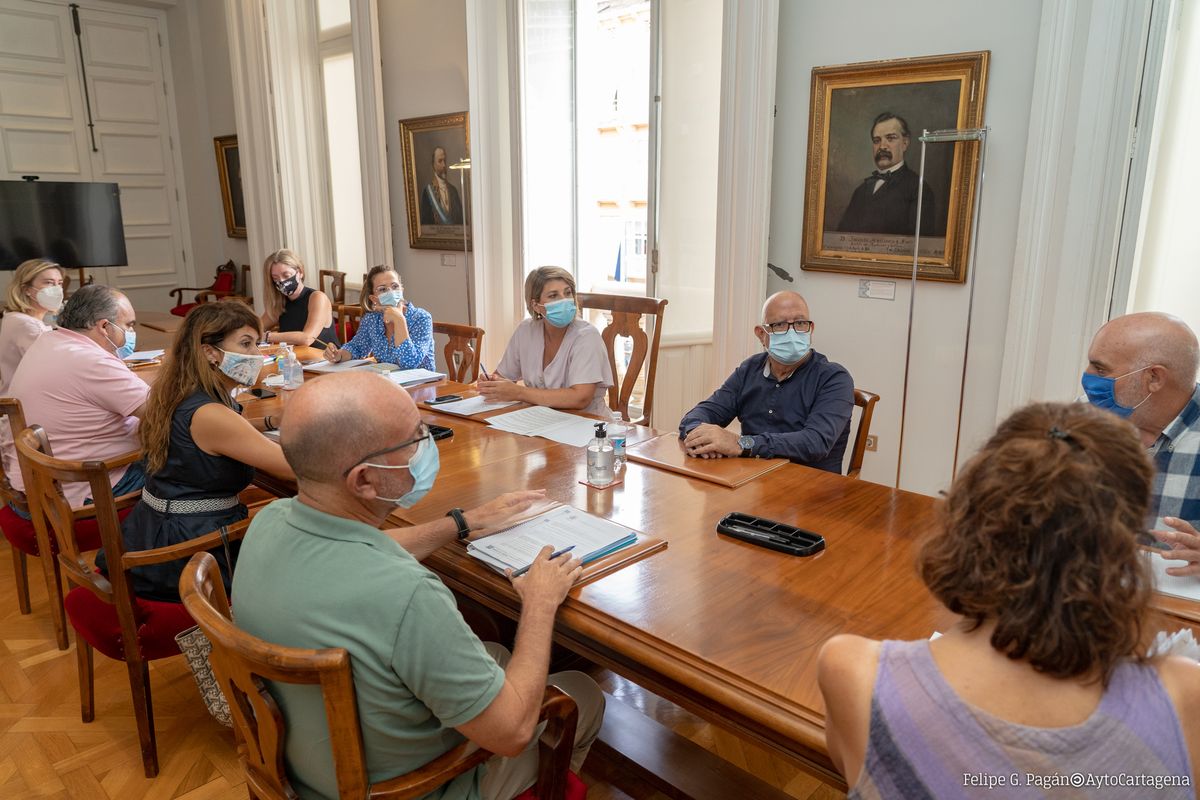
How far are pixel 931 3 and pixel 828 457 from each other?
6.38ft

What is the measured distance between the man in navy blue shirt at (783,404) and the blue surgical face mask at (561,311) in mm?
713

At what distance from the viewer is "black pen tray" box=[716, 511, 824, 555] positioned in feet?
5.14

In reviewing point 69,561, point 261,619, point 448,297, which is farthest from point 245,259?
point 261,619

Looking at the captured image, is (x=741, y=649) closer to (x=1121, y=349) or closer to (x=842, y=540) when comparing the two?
(x=842, y=540)

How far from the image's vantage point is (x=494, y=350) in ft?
17.9

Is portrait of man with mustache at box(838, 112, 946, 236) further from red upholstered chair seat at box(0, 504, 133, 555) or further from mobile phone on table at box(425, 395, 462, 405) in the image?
red upholstered chair seat at box(0, 504, 133, 555)

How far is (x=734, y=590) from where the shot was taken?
4.62 feet

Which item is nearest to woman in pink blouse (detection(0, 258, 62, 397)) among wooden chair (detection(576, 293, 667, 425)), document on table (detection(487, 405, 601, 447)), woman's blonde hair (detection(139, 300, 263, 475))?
woman's blonde hair (detection(139, 300, 263, 475))

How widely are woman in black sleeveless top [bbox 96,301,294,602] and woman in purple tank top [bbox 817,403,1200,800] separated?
1.68 metres

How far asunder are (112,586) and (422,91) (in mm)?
4574

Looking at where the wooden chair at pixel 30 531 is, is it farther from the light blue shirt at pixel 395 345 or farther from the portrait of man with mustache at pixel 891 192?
the portrait of man with mustache at pixel 891 192

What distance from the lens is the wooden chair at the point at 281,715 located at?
3.27 feet

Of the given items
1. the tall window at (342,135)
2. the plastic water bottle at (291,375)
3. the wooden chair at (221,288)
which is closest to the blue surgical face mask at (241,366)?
the plastic water bottle at (291,375)

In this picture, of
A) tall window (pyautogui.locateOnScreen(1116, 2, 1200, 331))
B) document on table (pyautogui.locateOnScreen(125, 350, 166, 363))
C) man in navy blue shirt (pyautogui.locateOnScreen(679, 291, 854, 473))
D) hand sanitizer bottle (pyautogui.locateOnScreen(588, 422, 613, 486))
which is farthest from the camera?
document on table (pyautogui.locateOnScreen(125, 350, 166, 363))
